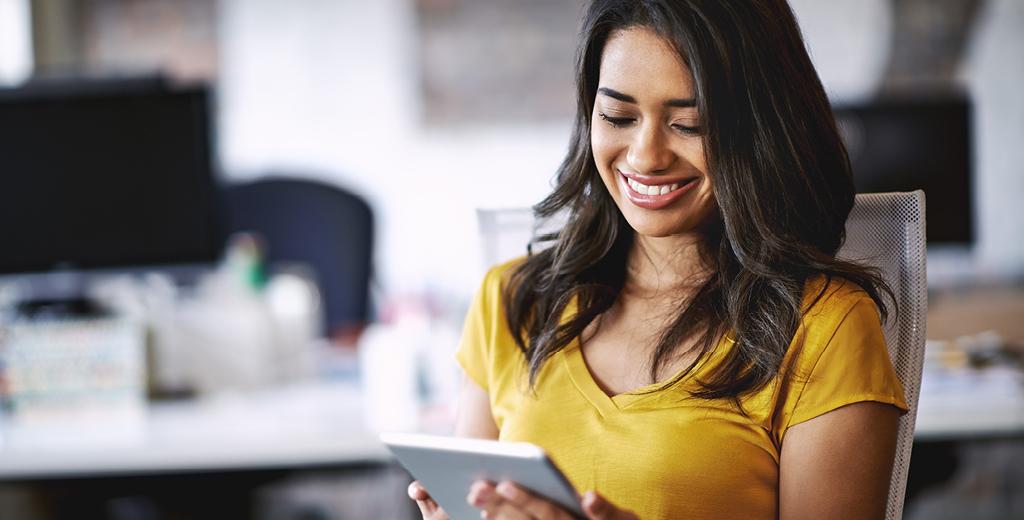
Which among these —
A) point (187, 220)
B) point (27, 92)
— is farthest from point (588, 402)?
point (27, 92)

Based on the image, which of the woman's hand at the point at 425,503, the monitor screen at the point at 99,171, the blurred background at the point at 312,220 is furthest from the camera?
the monitor screen at the point at 99,171

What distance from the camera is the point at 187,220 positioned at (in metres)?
2.16

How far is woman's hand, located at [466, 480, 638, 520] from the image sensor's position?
3.02 feet

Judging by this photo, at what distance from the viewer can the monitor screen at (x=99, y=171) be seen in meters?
2.15

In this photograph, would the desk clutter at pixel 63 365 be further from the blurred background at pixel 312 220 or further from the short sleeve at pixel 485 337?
the short sleeve at pixel 485 337

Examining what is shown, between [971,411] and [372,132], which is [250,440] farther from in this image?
[372,132]

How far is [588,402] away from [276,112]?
3.22 m

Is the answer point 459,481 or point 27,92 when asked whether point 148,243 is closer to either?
point 27,92

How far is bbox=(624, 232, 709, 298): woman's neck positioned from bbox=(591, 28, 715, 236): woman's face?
0.08 m

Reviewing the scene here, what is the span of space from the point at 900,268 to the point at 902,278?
0.03 feet

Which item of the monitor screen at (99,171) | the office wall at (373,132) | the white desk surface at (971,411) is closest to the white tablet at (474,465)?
the white desk surface at (971,411)

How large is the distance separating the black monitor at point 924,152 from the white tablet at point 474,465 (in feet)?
6.19

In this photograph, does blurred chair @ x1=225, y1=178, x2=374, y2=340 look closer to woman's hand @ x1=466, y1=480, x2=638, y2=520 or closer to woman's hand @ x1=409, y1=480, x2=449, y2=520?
woman's hand @ x1=409, y1=480, x2=449, y2=520

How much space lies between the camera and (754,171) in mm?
1041
